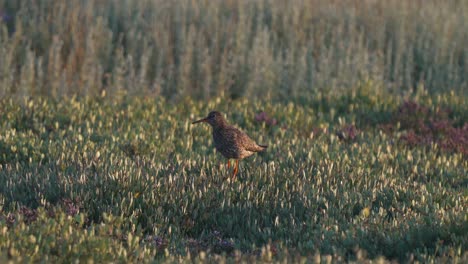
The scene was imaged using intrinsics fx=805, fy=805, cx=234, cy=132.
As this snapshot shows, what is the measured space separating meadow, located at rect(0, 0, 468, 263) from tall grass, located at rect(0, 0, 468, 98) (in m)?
0.05

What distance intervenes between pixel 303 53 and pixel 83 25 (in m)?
4.39

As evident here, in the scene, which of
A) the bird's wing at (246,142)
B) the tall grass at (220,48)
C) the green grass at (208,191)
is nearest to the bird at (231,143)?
the bird's wing at (246,142)

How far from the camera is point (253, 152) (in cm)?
980

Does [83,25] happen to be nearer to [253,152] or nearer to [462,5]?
[253,152]

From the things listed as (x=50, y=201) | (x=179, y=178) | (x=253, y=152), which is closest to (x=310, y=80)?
(x=253, y=152)

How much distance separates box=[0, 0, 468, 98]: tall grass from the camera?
1469 centimetres

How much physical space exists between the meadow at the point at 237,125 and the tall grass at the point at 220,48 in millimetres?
53

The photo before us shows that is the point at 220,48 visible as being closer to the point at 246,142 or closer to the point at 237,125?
the point at 237,125

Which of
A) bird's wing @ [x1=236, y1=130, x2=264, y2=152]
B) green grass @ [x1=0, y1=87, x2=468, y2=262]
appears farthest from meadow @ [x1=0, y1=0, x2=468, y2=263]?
bird's wing @ [x1=236, y1=130, x2=264, y2=152]

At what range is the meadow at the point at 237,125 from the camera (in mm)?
7090

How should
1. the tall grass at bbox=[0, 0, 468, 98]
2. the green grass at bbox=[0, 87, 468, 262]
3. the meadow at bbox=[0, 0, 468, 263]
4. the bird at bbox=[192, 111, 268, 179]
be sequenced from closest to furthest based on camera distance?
the green grass at bbox=[0, 87, 468, 262]
the meadow at bbox=[0, 0, 468, 263]
the bird at bbox=[192, 111, 268, 179]
the tall grass at bbox=[0, 0, 468, 98]

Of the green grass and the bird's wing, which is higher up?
the bird's wing

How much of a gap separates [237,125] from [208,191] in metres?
4.20

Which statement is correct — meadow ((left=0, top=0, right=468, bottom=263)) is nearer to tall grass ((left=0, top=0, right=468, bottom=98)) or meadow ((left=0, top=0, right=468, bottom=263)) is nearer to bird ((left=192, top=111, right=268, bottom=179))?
tall grass ((left=0, top=0, right=468, bottom=98))
